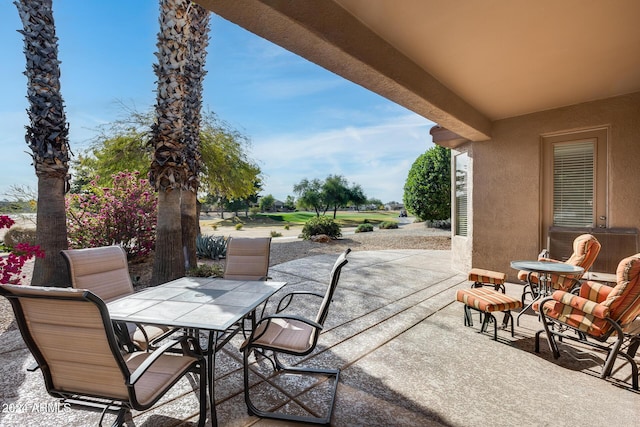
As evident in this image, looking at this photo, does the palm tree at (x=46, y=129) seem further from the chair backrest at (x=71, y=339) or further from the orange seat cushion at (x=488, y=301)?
the orange seat cushion at (x=488, y=301)

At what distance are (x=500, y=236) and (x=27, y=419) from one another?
23.0 feet

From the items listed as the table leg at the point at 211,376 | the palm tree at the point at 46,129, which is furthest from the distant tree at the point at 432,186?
the table leg at the point at 211,376

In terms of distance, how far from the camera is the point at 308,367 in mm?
2713

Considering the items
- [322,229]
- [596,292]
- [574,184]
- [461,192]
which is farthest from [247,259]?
[322,229]

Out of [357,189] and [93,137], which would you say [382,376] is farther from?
[357,189]

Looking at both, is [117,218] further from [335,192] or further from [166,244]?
[335,192]

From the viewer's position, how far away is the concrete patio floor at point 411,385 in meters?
2.08

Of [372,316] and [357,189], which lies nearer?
[372,316]

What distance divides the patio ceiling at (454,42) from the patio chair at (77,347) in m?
2.13

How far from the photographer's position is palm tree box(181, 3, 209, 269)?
617 cm

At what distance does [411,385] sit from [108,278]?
3.02 meters

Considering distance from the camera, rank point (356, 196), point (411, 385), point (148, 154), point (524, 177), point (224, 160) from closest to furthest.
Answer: point (411, 385) → point (524, 177) → point (148, 154) → point (224, 160) → point (356, 196)

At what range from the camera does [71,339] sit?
149 cm

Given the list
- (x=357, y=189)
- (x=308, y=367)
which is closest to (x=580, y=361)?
(x=308, y=367)
